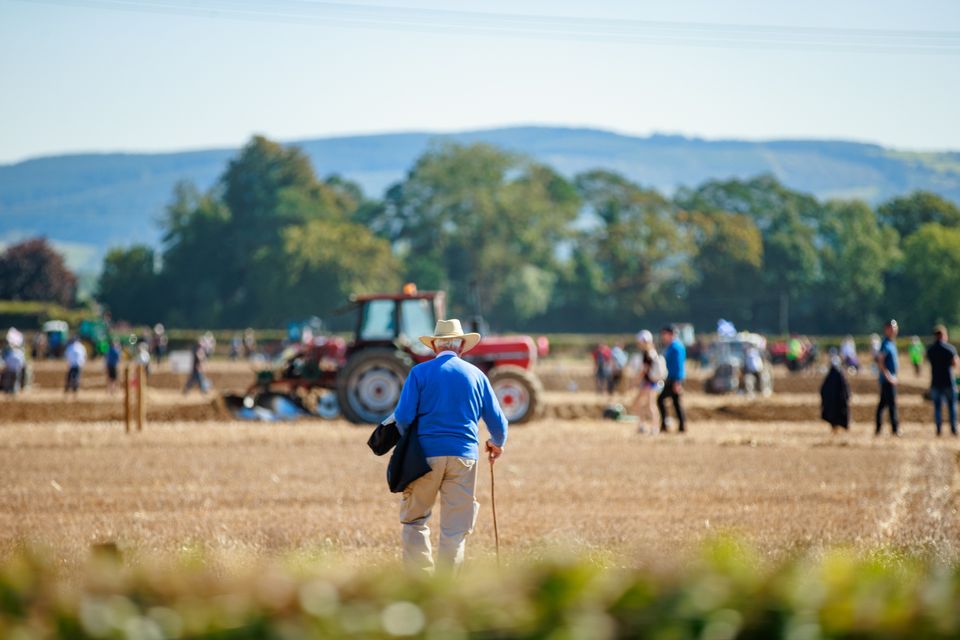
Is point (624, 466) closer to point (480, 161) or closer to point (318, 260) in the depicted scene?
point (318, 260)

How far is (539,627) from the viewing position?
2.95 m

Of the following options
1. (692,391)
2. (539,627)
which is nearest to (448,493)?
(539,627)

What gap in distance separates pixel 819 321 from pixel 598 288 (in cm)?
1447

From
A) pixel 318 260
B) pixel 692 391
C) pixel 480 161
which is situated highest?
pixel 480 161

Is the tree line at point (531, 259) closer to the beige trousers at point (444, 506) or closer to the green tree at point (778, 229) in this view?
the green tree at point (778, 229)

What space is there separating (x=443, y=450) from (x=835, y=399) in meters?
14.3

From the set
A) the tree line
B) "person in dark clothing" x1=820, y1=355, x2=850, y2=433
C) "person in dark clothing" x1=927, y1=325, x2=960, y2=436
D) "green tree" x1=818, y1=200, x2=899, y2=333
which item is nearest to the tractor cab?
"person in dark clothing" x1=820, y1=355, x2=850, y2=433

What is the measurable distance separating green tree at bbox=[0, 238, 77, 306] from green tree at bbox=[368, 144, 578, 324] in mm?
24555

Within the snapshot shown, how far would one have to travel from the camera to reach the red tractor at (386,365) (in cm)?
2366

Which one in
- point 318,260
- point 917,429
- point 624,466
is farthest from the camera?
point 318,260

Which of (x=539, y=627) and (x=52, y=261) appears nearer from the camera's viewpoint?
(x=539, y=627)

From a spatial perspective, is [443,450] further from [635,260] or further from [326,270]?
[635,260]

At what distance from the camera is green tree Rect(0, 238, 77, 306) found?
10250 centimetres

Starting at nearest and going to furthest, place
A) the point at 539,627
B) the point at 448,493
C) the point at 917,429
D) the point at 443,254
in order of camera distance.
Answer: the point at 539,627 → the point at 448,493 → the point at 917,429 → the point at 443,254
